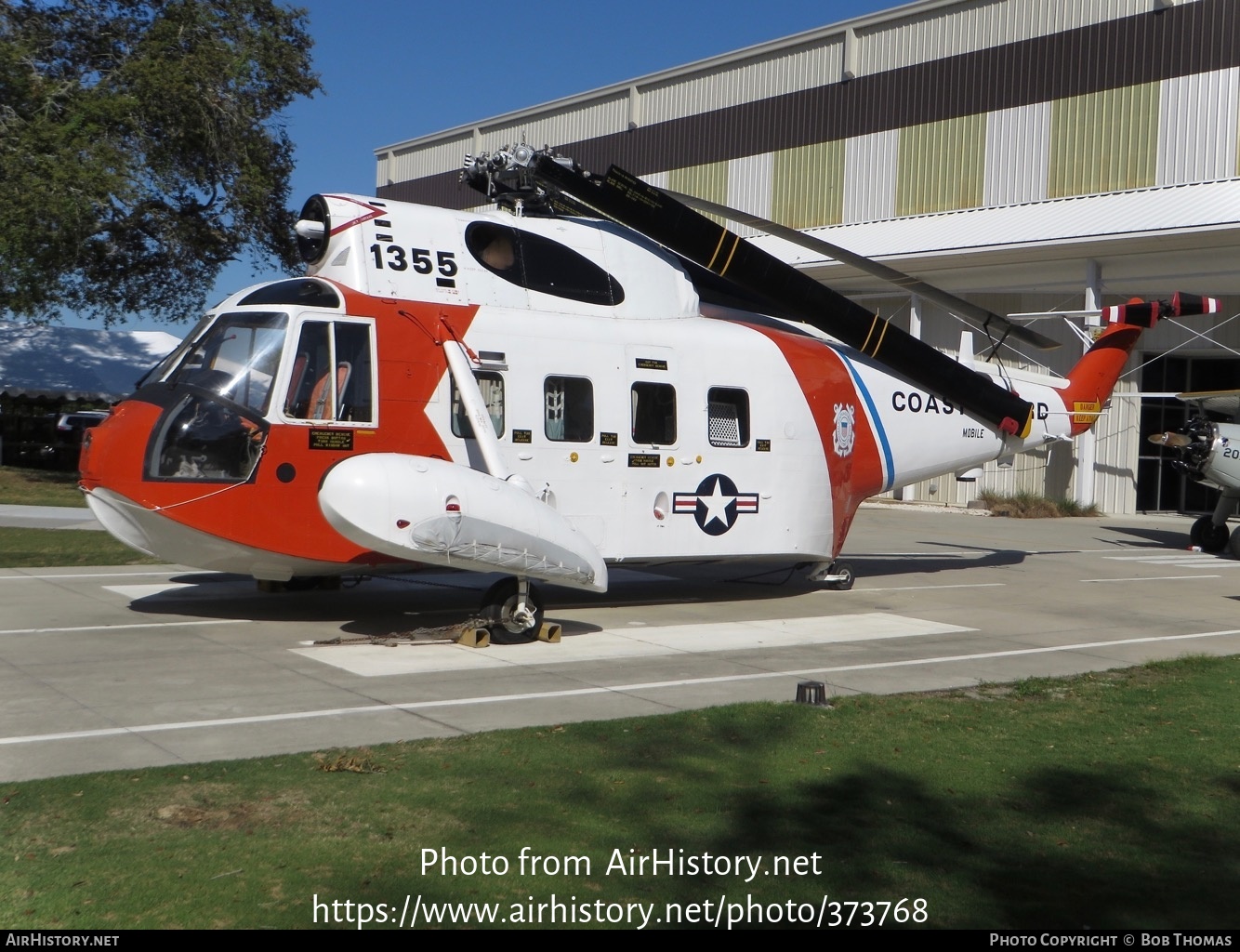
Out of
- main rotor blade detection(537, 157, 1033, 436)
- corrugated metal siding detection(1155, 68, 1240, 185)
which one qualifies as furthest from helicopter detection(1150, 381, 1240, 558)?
main rotor blade detection(537, 157, 1033, 436)

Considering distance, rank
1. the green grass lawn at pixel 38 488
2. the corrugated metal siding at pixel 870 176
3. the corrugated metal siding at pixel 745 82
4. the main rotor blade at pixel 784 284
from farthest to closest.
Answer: the corrugated metal siding at pixel 745 82 < the corrugated metal siding at pixel 870 176 < the green grass lawn at pixel 38 488 < the main rotor blade at pixel 784 284

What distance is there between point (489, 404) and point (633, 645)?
270cm

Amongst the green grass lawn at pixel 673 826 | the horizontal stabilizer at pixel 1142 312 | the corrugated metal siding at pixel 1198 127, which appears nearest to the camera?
the green grass lawn at pixel 673 826

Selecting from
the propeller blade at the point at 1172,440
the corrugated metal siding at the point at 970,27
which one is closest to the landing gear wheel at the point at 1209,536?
the propeller blade at the point at 1172,440

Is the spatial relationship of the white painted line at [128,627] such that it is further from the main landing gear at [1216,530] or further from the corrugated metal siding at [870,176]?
the corrugated metal siding at [870,176]

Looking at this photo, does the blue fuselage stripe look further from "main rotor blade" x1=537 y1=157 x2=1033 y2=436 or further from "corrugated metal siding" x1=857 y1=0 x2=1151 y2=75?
"corrugated metal siding" x1=857 y1=0 x2=1151 y2=75

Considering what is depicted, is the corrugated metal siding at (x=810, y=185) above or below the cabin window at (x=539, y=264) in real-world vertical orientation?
above

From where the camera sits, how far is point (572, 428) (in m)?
12.3

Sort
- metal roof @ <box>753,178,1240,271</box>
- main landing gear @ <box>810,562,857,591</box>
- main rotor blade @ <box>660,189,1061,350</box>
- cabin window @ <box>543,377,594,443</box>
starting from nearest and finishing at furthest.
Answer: cabin window @ <box>543,377,594,443</box> → main rotor blade @ <box>660,189,1061,350</box> → main landing gear @ <box>810,562,857,591</box> → metal roof @ <box>753,178,1240,271</box>

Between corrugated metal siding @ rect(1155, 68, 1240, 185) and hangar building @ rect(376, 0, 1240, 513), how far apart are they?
0.04 m

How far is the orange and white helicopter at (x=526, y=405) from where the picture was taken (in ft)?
34.1

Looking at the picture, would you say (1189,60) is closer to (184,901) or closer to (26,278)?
(26,278)

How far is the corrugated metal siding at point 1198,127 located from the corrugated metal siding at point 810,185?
9.36 metres

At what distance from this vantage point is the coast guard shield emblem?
47.8 feet
